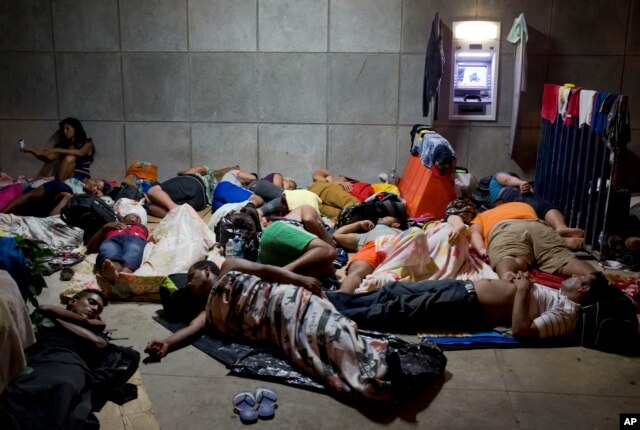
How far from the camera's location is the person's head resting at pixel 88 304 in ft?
12.2

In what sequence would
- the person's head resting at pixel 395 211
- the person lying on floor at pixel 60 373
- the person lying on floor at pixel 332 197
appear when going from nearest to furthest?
1. the person lying on floor at pixel 60 373
2. the person's head resting at pixel 395 211
3. the person lying on floor at pixel 332 197

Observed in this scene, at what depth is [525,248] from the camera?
4.93 meters

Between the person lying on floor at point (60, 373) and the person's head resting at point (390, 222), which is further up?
the person's head resting at point (390, 222)

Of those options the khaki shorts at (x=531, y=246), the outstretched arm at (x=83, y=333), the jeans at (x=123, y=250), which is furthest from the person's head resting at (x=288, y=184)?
the outstretched arm at (x=83, y=333)

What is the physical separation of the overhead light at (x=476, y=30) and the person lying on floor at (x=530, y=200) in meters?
1.65

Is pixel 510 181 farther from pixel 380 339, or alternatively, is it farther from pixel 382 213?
pixel 380 339

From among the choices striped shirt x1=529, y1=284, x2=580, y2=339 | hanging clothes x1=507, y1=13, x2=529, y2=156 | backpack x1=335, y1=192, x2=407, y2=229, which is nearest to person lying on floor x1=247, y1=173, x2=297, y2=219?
backpack x1=335, y1=192, x2=407, y2=229

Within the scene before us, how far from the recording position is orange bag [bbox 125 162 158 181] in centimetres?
790

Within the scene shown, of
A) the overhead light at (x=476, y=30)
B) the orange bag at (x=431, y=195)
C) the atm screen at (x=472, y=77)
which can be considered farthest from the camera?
the atm screen at (x=472, y=77)

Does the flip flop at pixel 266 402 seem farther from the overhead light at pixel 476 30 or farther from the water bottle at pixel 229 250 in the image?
the overhead light at pixel 476 30

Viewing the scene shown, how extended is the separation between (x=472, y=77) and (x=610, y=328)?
426 centimetres

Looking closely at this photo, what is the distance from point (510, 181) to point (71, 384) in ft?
16.0

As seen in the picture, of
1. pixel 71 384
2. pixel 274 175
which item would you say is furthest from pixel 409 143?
pixel 71 384

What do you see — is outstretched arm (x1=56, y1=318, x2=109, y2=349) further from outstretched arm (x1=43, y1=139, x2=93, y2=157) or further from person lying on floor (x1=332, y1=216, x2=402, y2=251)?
outstretched arm (x1=43, y1=139, x2=93, y2=157)
